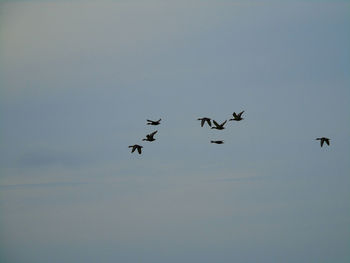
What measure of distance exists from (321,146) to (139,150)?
3231cm

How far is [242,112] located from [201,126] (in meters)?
7.70

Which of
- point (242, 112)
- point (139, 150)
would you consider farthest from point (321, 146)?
point (139, 150)

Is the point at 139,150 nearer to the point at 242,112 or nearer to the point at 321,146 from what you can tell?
the point at 242,112

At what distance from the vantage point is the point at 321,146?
200 meters

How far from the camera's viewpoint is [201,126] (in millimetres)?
198375

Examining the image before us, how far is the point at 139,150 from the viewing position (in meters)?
200

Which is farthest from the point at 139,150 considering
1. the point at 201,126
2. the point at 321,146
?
the point at 321,146

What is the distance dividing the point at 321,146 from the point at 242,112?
1532cm

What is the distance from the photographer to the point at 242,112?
199 m

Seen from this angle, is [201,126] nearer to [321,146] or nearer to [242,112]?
[242,112]

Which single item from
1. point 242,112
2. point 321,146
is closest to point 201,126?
point 242,112

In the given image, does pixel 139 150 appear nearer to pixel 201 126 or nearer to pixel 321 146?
pixel 201 126
